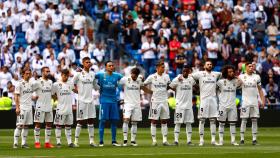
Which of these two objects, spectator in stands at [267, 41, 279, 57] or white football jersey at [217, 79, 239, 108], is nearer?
white football jersey at [217, 79, 239, 108]

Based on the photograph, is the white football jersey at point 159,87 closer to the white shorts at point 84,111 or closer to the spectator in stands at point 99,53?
the white shorts at point 84,111

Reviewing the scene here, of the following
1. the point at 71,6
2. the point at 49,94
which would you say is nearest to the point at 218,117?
the point at 49,94

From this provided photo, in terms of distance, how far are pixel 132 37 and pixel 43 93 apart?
17750mm

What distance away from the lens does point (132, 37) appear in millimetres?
50906

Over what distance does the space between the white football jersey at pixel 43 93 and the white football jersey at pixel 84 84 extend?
0.91 m

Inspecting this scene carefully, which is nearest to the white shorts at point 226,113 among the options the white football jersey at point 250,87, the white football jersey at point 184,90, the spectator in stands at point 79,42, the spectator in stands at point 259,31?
the white football jersey at point 250,87

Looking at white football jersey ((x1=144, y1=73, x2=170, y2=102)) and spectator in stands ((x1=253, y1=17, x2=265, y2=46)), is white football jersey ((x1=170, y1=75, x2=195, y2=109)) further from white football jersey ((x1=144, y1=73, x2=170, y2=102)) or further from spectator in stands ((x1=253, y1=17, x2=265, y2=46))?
spectator in stands ((x1=253, y1=17, x2=265, y2=46))

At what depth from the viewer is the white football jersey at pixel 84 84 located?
33.4 metres

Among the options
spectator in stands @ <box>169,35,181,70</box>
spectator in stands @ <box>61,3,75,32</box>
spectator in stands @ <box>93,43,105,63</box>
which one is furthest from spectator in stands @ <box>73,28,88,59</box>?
spectator in stands @ <box>169,35,181,70</box>

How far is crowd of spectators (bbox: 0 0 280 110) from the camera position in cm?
4853

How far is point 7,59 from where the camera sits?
47.9 meters

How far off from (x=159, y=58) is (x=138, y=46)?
1827 mm

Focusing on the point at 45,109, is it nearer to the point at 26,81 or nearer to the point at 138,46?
the point at 26,81

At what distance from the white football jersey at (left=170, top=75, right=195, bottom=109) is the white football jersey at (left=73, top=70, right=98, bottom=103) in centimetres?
272
